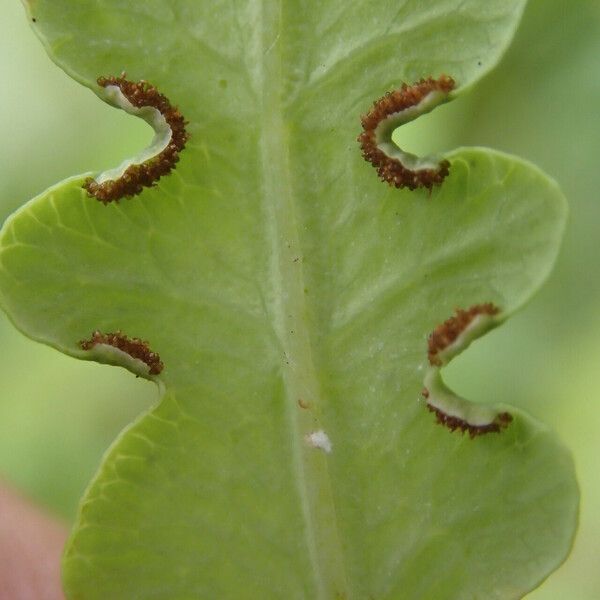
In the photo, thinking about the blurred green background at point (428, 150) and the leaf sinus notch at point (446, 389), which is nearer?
the leaf sinus notch at point (446, 389)

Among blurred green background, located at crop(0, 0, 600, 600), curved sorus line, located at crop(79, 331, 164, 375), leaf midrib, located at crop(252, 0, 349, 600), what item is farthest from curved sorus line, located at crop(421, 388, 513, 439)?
blurred green background, located at crop(0, 0, 600, 600)

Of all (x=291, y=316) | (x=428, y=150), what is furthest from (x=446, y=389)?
(x=428, y=150)

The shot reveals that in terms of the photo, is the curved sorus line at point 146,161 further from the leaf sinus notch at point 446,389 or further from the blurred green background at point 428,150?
the blurred green background at point 428,150

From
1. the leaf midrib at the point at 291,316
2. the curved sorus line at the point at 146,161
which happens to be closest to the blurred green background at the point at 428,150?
the leaf midrib at the point at 291,316

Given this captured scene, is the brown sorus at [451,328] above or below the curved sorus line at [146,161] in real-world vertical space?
below

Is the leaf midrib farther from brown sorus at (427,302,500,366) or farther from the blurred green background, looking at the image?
the blurred green background

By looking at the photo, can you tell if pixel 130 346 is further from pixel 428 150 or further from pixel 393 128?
pixel 428 150
